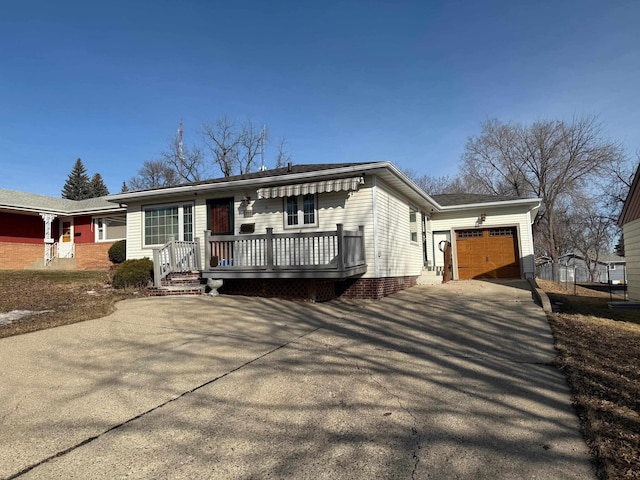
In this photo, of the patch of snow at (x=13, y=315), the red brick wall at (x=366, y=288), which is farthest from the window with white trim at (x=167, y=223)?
the red brick wall at (x=366, y=288)

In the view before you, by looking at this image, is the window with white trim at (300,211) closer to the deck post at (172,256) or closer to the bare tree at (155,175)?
the deck post at (172,256)

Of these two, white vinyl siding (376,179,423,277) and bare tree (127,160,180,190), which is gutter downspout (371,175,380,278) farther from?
bare tree (127,160,180,190)

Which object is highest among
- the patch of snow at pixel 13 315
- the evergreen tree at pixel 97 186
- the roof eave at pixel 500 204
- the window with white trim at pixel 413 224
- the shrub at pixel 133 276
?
the evergreen tree at pixel 97 186

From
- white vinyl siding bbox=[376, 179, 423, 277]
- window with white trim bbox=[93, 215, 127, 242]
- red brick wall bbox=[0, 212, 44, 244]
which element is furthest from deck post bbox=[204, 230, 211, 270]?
red brick wall bbox=[0, 212, 44, 244]

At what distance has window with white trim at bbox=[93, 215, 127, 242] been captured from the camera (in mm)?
19375

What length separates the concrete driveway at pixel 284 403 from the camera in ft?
8.48

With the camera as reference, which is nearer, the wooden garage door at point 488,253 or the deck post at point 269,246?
the deck post at point 269,246

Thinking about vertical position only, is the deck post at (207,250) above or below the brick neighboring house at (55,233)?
below

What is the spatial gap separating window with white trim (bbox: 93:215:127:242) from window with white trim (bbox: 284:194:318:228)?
1171 cm

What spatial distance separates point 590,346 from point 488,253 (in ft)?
33.9

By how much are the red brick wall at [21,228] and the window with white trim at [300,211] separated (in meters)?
15.9

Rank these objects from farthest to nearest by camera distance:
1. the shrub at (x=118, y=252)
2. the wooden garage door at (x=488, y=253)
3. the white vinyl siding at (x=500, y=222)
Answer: the shrub at (x=118, y=252)
the wooden garage door at (x=488, y=253)
the white vinyl siding at (x=500, y=222)

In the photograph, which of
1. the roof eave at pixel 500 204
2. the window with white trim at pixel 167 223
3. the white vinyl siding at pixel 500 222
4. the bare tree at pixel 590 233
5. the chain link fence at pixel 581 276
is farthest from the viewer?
the bare tree at pixel 590 233

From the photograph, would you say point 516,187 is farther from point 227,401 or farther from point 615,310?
point 227,401
